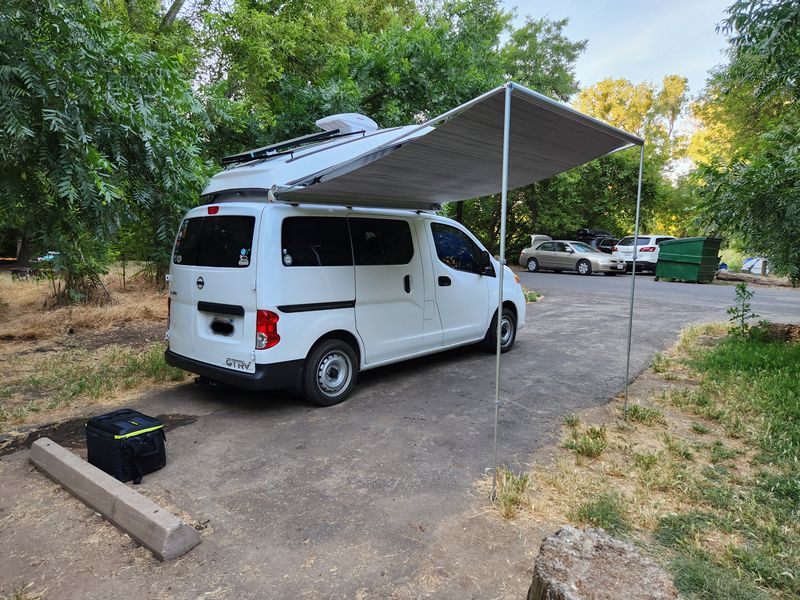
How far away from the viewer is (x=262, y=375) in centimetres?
420

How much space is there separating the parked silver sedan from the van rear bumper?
58.4 feet

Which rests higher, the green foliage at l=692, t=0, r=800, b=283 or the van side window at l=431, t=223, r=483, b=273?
the green foliage at l=692, t=0, r=800, b=283

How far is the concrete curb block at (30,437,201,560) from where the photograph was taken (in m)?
2.56

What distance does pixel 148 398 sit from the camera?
16.6 ft

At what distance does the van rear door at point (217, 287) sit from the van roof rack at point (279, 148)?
817 mm

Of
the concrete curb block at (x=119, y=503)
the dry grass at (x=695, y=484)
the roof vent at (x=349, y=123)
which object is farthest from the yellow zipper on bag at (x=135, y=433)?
the roof vent at (x=349, y=123)

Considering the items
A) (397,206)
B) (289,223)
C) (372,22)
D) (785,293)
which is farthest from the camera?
(372,22)

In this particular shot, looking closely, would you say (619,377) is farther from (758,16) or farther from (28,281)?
(28,281)

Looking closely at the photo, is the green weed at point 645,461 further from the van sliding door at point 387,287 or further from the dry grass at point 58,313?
the dry grass at point 58,313

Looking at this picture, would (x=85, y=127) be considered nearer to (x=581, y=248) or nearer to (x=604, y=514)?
(x=604, y=514)

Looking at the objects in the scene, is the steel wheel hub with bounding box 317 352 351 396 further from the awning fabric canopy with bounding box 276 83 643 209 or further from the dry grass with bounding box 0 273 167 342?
the dry grass with bounding box 0 273 167 342

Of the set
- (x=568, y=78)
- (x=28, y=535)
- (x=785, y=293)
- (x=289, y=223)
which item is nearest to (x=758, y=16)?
(x=289, y=223)

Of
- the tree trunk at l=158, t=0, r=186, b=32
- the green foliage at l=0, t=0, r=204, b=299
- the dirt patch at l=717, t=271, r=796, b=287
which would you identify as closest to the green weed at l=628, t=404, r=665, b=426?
the green foliage at l=0, t=0, r=204, b=299

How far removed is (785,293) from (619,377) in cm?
1284
